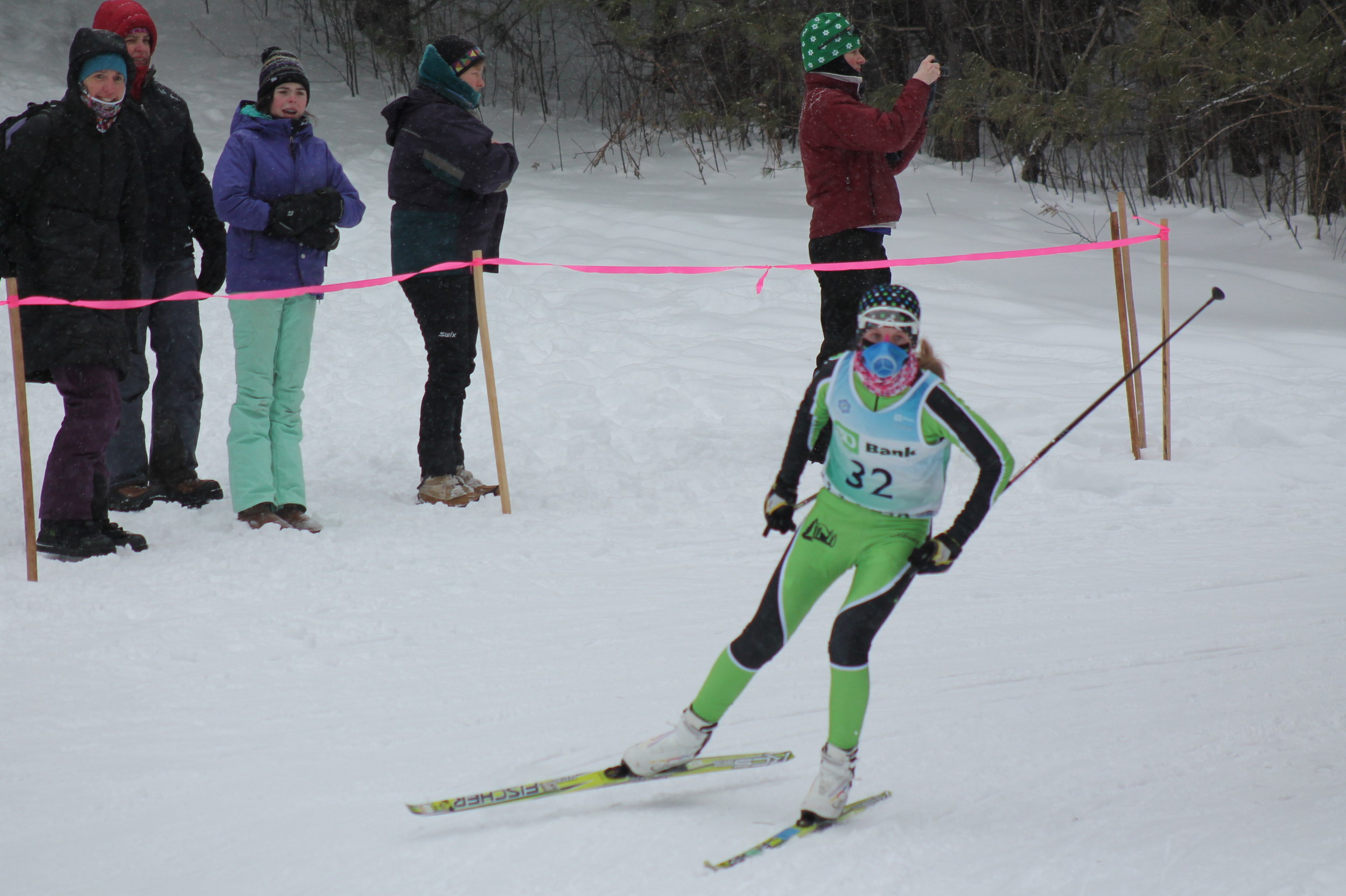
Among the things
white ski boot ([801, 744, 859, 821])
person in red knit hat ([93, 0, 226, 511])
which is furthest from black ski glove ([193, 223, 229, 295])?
white ski boot ([801, 744, 859, 821])

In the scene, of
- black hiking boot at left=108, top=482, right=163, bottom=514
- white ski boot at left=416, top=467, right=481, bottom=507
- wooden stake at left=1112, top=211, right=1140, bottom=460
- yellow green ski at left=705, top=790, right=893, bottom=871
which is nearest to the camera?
yellow green ski at left=705, top=790, right=893, bottom=871

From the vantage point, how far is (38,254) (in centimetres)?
484

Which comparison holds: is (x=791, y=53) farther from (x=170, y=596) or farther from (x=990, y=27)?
(x=170, y=596)

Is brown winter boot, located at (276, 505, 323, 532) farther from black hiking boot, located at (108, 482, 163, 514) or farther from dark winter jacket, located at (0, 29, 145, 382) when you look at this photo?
dark winter jacket, located at (0, 29, 145, 382)

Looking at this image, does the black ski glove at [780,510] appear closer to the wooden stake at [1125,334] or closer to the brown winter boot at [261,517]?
the brown winter boot at [261,517]

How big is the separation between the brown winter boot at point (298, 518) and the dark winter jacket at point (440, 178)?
129cm

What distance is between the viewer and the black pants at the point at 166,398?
5.73 meters

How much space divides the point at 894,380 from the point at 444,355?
10.9 feet

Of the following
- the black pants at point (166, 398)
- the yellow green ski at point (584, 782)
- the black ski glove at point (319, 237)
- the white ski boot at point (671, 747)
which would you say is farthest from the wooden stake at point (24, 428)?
the white ski boot at point (671, 747)

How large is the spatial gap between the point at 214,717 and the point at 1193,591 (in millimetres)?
3576

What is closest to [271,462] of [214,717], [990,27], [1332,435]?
[214,717]

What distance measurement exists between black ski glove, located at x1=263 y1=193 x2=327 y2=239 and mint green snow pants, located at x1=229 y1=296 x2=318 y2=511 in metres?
0.31

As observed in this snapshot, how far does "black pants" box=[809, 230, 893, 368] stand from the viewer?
5.96m

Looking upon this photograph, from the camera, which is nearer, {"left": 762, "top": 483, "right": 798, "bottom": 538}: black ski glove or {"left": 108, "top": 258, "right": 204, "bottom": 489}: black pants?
{"left": 762, "top": 483, "right": 798, "bottom": 538}: black ski glove
